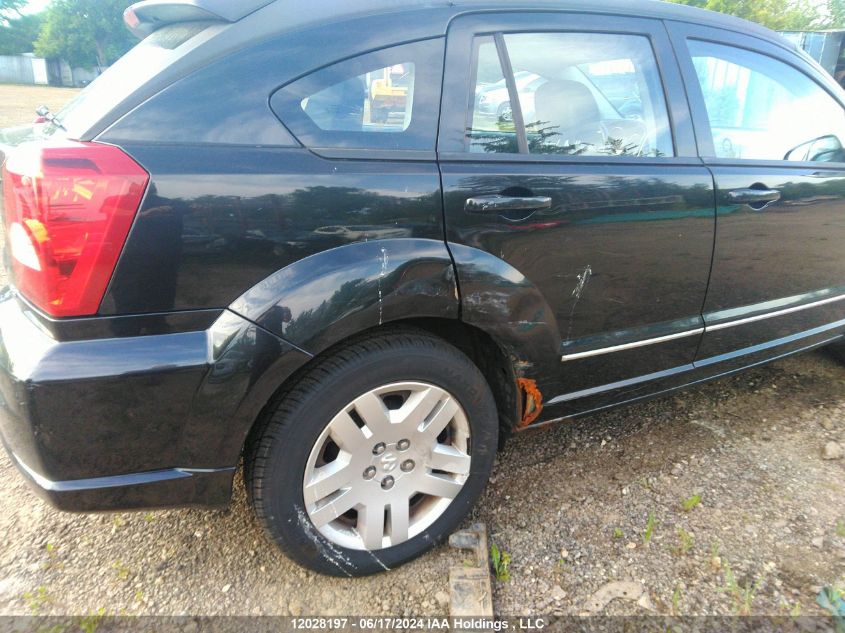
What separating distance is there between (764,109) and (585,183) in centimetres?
125

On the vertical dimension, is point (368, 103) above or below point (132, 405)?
above

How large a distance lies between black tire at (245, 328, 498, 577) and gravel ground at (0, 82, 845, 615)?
157 millimetres

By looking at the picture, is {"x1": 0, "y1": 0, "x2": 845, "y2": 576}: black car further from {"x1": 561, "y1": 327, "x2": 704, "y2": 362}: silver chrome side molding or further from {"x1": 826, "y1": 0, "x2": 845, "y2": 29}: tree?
{"x1": 826, "y1": 0, "x2": 845, "y2": 29}: tree

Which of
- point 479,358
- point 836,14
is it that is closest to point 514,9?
point 479,358

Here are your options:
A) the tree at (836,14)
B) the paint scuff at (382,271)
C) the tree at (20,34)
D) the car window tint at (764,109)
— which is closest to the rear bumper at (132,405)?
the paint scuff at (382,271)

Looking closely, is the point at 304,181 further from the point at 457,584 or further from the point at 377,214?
the point at 457,584

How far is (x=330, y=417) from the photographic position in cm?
163

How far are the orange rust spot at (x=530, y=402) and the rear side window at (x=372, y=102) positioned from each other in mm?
843

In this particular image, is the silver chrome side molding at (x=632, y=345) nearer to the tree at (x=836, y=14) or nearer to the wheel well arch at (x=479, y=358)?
the wheel well arch at (x=479, y=358)

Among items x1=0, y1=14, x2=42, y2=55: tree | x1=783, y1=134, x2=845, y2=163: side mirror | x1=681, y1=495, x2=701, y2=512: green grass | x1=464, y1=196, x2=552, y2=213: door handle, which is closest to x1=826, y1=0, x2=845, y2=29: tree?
x1=783, y1=134, x2=845, y2=163: side mirror

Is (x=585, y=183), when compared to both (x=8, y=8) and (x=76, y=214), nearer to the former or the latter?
(x=76, y=214)

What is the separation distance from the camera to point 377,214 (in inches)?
62.9

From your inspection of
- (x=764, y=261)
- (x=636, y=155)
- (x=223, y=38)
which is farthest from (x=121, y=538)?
(x=764, y=261)

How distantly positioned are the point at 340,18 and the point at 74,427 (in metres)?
1.29
